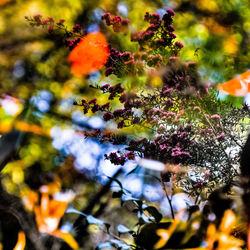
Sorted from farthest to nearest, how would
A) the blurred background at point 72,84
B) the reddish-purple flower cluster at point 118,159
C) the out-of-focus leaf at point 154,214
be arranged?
the blurred background at point 72,84 → the reddish-purple flower cluster at point 118,159 → the out-of-focus leaf at point 154,214

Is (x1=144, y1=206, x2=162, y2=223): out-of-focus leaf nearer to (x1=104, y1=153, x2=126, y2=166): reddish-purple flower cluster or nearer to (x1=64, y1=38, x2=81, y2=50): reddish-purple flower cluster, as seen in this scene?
(x1=104, y1=153, x2=126, y2=166): reddish-purple flower cluster

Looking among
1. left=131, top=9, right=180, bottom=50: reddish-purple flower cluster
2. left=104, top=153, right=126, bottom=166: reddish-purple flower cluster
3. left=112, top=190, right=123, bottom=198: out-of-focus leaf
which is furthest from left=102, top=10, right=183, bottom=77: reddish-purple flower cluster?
left=112, top=190, right=123, bottom=198: out-of-focus leaf

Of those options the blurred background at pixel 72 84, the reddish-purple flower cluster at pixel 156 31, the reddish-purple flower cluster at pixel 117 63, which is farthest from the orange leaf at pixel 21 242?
the reddish-purple flower cluster at pixel 156 31

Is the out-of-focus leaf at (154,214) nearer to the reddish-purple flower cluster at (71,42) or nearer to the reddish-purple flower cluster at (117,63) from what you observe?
the reddish-purple flower cluster at (117,63)

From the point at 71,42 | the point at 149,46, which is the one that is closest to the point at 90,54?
the point at 71,42

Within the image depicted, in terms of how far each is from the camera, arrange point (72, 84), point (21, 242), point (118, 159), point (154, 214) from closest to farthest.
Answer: point (154, 214) → point (118, 159) → point (21, 242) → point (72, 84)

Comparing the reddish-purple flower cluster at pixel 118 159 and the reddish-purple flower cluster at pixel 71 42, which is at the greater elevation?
the reddish-purple flower cluster at pixel 71 42

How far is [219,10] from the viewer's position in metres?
0.93

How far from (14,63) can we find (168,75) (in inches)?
45.1

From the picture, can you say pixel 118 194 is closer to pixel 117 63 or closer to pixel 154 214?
pixel 154 214

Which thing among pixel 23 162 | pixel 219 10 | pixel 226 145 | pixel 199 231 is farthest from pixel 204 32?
pixel 23 162

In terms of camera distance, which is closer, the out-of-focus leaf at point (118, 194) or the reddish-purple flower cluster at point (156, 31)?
the out-of-focus leaf at point (118, 194)

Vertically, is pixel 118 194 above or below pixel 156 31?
below

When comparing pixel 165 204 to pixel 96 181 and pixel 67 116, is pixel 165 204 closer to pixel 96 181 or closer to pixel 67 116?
pixel 96 181
